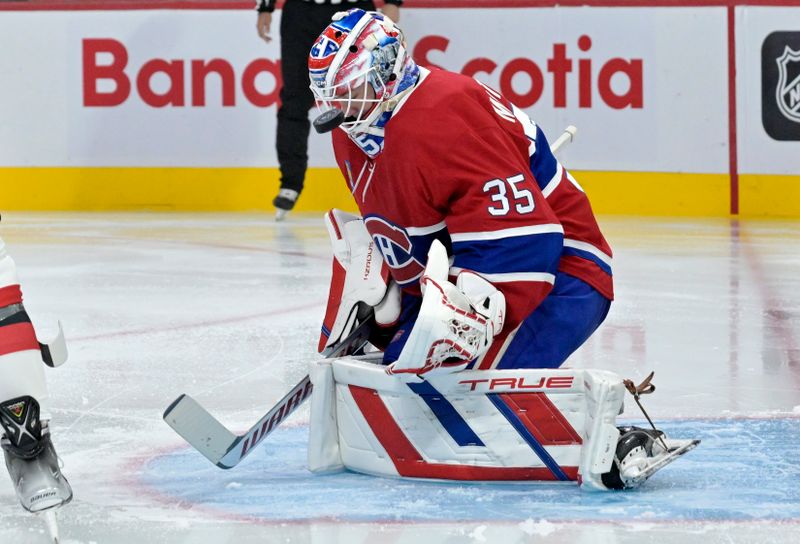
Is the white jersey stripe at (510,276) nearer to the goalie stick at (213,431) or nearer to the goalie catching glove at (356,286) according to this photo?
the goalie catching glove at (356,286)

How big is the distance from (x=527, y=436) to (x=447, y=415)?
13cm

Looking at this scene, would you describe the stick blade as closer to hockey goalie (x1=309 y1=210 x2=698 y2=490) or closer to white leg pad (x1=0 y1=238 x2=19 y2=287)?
hockey goalie (x1=309 y1=210 x2=698 y2=490)

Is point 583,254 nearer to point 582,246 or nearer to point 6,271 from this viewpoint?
point 582,246

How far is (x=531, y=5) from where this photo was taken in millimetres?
7082

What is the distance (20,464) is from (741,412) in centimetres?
140

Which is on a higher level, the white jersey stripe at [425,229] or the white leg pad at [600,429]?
Answer: the white jersey stripe at [425,229]

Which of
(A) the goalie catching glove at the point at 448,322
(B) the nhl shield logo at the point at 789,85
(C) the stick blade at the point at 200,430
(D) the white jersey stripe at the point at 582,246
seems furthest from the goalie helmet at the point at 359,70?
(B) the nhl shield logo at the point at 789,85

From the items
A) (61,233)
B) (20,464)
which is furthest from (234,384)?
(61,233)

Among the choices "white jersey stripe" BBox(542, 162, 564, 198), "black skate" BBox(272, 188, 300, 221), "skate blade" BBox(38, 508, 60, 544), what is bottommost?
"black skate" BBox(272, 188, 300, 221)

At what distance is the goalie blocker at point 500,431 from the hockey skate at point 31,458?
477 millimetres

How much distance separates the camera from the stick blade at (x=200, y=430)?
2279 millimetres

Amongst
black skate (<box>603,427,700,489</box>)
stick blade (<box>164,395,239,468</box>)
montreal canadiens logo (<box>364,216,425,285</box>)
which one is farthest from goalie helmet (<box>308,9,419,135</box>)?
black skate (<box>603,427,700,489</box>)

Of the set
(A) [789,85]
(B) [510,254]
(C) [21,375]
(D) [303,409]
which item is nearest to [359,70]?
(B) [510,254]

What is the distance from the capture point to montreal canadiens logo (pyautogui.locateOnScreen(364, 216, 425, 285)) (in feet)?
7.71
